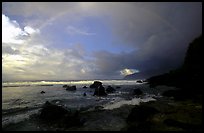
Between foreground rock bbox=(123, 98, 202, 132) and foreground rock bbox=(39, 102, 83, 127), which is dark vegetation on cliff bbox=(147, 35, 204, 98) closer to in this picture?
foreground rock bbox=(123, 98, 202, 132)

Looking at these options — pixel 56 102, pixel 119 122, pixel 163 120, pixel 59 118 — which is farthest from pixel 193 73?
pixel 59 118

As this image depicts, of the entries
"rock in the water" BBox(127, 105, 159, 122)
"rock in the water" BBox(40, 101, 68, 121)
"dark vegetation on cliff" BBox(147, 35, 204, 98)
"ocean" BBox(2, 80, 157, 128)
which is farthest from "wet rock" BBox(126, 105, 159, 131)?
"dark vegetation on cliff" BBox(147, 35, 204, 98)

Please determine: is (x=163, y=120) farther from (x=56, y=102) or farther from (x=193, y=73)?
(x=193, y=73)

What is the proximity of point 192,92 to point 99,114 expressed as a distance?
18.1 meters

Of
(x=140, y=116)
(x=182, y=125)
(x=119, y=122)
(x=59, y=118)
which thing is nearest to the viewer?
(x=182, y=125)

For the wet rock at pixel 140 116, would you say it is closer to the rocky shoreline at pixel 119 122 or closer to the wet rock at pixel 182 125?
the rocky shoreline at pixel 119 122

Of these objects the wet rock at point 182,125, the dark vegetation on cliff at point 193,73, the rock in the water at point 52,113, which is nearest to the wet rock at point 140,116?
the wet rock at point 182,125

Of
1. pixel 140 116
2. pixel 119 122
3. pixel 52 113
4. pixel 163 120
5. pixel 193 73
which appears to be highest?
pixel 193 73

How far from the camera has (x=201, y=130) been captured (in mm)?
17875

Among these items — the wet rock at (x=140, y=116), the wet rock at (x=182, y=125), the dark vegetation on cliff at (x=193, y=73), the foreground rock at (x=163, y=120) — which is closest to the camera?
the wet rock at (x=182, y=125)

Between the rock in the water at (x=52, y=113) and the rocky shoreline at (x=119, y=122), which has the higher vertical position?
→ the rock in the water at (x=52, y=113)

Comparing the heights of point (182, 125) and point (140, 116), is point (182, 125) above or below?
below

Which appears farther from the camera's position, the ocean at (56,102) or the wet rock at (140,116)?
the ocean at (56,102)

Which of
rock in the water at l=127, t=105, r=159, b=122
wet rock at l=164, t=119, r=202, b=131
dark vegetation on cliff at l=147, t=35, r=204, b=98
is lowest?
wet rock at l=164, t=119, r=202, b=131
